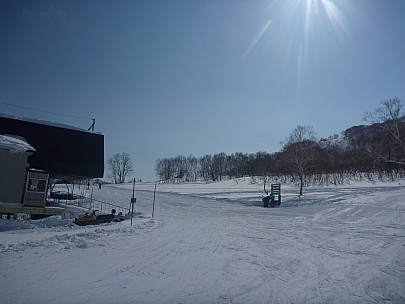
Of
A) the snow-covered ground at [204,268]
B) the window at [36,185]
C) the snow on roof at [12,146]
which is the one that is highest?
the snow on roof at [12,146]

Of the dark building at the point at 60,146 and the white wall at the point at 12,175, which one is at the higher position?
the dark building at the point at 60,146

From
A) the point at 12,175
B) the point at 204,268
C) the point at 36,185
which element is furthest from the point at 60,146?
the point at 204,268

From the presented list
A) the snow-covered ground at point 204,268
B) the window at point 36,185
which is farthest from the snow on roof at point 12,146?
the snow-covered ground at point 204,268

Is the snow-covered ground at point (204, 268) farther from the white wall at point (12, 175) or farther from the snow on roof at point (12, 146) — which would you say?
the snow on roof at point (12, 146)

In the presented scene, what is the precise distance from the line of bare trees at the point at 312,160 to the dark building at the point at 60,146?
1025 inches

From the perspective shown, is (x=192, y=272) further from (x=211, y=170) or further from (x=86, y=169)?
(x=211, y=170)

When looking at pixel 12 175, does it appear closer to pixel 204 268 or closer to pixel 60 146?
pixel 60 146

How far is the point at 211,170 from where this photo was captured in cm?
12425

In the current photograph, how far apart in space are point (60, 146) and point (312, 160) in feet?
116

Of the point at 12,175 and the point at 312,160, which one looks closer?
the point at 12,175

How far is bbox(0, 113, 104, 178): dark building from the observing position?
85.9 feet

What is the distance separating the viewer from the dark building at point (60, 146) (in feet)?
85.9

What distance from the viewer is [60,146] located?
27750mm

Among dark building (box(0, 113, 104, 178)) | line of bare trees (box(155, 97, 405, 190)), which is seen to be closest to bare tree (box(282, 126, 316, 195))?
line of bare trees (box(155, 97, 405, 190))
